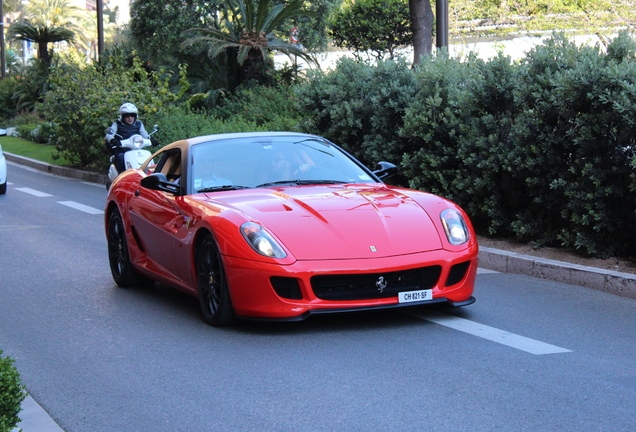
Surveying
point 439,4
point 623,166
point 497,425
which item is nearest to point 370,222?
point 497,425

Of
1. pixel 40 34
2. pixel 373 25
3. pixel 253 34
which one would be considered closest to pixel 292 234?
pixel 253 34

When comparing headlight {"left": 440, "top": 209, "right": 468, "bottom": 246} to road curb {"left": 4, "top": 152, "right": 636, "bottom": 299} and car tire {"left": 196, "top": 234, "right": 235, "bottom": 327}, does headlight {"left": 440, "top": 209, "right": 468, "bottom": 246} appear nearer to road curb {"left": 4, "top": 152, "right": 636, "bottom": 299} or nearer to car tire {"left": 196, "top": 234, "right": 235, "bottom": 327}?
car tire {"left": 196, "top": 234, "right": 235, "bottom": 327}

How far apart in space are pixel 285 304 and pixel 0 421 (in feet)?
9.42

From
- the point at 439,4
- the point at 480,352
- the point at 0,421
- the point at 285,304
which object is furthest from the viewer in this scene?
the point at 439,4

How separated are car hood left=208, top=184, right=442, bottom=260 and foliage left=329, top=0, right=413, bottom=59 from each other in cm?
2887

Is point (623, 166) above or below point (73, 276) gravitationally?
above

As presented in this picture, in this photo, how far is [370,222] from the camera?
21.5 feet

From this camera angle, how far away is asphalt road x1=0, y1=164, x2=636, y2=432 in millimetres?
4641

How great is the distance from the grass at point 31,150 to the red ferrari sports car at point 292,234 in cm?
2028

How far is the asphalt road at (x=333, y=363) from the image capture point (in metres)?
4.64

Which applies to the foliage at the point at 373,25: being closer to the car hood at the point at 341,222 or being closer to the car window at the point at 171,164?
the car window at the point at 171,164

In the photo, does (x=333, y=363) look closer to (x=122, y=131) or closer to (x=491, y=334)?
(x=491, y=334)

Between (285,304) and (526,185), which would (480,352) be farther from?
(526,185)

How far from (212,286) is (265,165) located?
1.33 m
